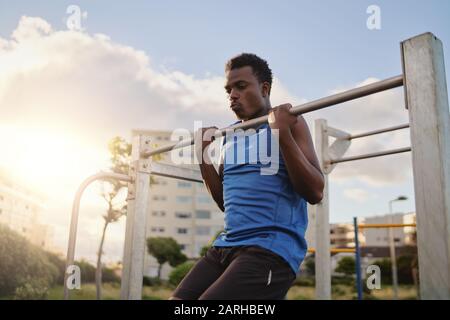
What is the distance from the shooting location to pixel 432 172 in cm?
129

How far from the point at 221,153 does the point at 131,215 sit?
104cm

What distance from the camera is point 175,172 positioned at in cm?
298

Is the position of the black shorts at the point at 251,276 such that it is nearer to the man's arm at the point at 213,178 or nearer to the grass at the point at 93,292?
the man's arm at the point at 213,178

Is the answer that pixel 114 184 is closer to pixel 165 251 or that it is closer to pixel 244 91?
pixel 244 91

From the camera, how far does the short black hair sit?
1.87 m

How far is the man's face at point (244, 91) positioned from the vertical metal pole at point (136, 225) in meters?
1.14

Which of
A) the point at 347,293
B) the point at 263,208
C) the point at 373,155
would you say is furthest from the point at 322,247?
the point at 347,293

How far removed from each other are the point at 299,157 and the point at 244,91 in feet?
1.61

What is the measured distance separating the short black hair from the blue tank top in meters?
0.26

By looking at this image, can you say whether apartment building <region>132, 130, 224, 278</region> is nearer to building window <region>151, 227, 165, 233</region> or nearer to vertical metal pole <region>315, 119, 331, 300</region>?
building window <region>151, 227, 165, 233</region>

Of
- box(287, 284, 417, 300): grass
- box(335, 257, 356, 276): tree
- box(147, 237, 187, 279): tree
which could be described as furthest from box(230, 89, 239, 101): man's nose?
box(147, 237, 187, 279): tree

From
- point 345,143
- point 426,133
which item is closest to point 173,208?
point 345,143

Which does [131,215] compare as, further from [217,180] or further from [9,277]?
[9,277]

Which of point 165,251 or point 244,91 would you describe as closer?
point 244,91
